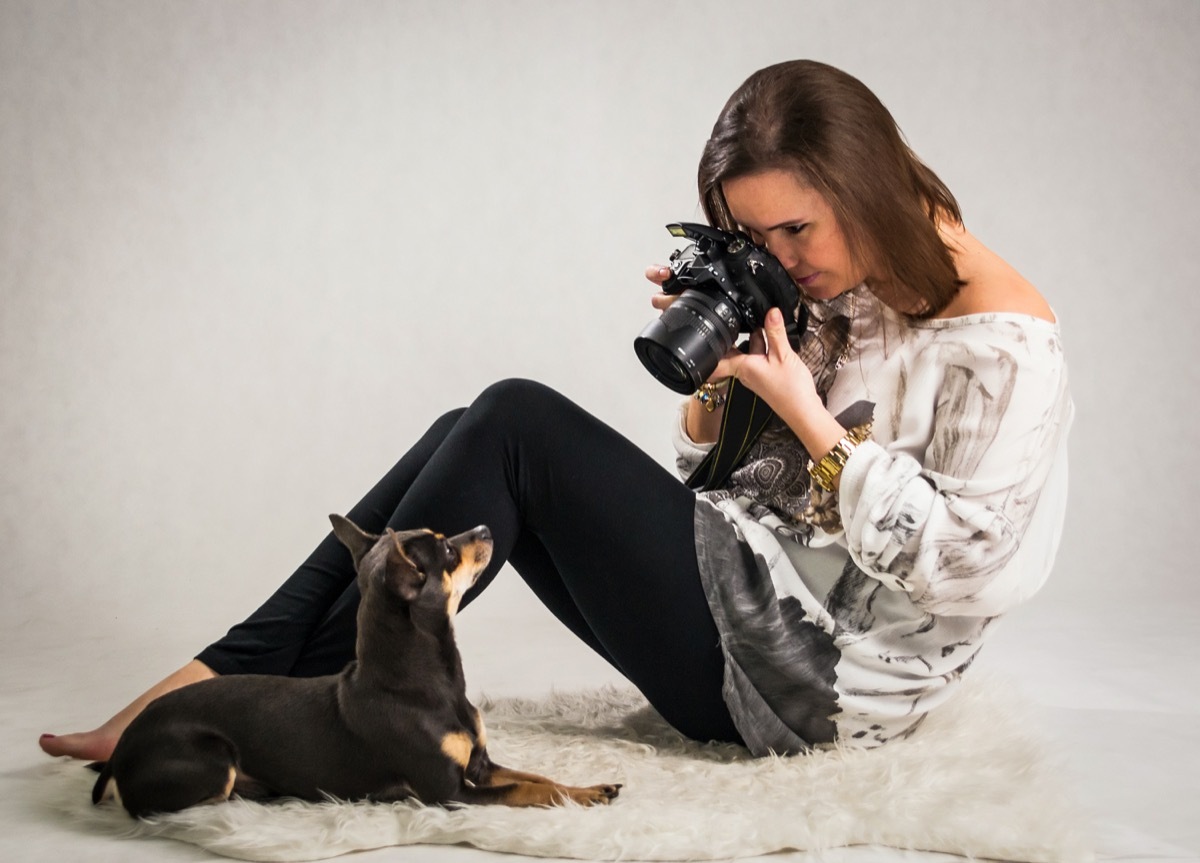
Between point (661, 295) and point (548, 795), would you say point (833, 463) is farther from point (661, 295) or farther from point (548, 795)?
point (548, 795)

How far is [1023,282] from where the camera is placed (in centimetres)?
158

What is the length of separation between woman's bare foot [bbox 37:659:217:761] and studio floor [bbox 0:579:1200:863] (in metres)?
0.05

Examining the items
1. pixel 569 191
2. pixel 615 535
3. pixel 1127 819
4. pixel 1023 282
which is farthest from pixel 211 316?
pixel 1127 819

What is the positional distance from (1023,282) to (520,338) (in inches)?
67.8

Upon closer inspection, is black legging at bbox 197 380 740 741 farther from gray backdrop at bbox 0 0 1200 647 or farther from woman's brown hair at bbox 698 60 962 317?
gray backdrop at bbox 0 0 1200 647

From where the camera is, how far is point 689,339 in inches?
58.6

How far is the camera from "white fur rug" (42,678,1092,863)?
4.49ft

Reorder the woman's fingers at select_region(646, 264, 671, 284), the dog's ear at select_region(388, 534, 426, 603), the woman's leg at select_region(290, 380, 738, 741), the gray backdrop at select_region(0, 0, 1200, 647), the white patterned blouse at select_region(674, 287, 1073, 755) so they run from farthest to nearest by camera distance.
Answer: the gray backdrop at select_region(0, 0, 1200, 647) → the woman's fingers at select_region(646, 264, 671, 284) → the woman's leg at select_region(290, 380, 738, 741) → the white patterned blouse at select_region(674, 287, 1073, 755) → the dog's ear at select_region(388, 534, 426, 603)

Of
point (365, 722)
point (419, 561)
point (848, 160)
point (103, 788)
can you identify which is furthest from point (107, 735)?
point (848, 160)

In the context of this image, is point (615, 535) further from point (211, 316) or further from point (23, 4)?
point (23, 4)

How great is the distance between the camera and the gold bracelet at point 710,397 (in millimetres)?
1668

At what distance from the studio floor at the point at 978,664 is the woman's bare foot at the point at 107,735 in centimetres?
5

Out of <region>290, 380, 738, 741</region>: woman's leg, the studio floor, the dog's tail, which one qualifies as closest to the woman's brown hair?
<region>290, 380, 738, 741</region>: woman's leg

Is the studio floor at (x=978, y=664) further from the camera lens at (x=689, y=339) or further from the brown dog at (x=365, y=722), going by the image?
the camera lens at (x=689, y=339)
